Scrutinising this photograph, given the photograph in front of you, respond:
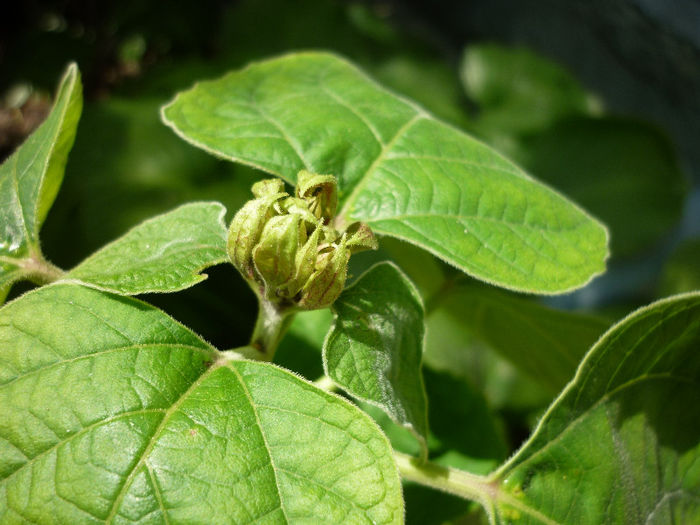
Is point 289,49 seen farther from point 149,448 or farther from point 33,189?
point 149,448

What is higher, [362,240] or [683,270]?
[362,240]

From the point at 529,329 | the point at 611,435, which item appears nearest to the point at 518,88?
the point at 529,329

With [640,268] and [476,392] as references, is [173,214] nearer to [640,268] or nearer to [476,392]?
[476,392]

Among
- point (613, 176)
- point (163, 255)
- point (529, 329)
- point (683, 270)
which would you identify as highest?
point (163, 255)

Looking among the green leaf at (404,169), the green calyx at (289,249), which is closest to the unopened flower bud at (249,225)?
the green calyx at (289,249)

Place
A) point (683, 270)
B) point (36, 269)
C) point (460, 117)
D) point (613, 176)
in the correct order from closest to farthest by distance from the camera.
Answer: point (36, 269), point (460, 117), point (683, 270), point (613, 176)

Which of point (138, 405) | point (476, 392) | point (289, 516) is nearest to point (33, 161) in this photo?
point (138, 405)
